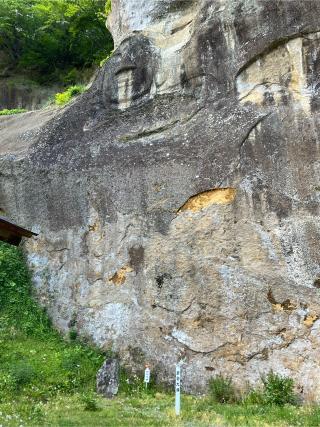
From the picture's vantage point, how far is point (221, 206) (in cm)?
1053

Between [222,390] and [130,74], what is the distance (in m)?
7.17

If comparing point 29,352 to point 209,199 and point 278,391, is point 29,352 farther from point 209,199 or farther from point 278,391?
point 278,391

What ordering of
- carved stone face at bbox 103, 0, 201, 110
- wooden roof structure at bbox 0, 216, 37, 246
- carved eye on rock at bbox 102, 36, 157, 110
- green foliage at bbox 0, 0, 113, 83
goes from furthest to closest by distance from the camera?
green foliage at bbox 0, 0, 113, 83 → carved eye on rock at bbox 102, 36, 157, 110 → carved stone face at bbox 103, 0, 201, 110 → wooden roof structure at bbox 0, 216, 37, 246

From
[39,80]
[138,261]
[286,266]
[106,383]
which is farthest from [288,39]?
[39,80]

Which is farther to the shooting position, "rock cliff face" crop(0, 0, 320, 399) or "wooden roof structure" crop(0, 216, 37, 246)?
"rock cliff face" crop(0, 0, 320, 399)

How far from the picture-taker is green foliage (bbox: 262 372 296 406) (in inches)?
344

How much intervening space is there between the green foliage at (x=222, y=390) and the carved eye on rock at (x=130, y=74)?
20.4 feet

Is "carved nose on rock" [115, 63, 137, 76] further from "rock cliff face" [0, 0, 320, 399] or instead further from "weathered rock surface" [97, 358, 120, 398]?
"weathered rock surface" [97, 358, 120, 398]

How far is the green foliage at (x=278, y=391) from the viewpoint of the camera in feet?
28.7

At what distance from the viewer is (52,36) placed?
2122 centimetres

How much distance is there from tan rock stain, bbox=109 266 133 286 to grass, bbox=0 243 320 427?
54.9 inches

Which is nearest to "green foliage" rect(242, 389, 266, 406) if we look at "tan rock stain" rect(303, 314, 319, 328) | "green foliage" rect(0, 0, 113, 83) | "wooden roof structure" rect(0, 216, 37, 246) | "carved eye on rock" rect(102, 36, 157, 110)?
"tan rock stain" rect(303, 314, 319, 328)

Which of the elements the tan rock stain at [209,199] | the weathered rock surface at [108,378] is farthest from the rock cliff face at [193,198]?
the weathered rock surface at [108,378]

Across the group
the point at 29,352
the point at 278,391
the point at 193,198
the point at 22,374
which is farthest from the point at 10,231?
the point at 278,391
